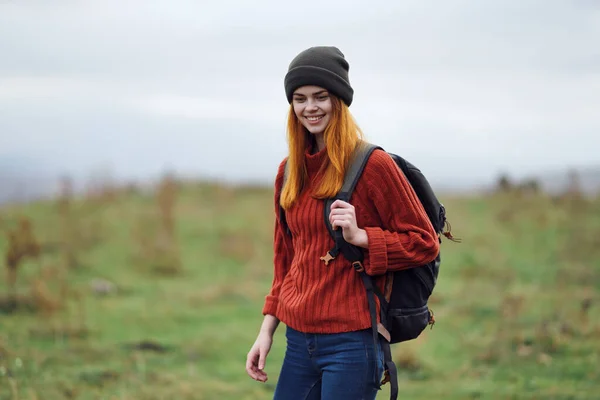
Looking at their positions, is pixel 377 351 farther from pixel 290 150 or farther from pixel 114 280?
pixel 114 280

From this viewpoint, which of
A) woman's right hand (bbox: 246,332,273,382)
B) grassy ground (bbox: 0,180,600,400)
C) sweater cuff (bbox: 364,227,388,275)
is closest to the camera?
sweater cuff (bbox: 364,227,388,275)

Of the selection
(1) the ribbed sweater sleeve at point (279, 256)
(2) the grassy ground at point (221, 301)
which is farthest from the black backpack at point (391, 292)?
(2) the grassy ground at point (221, 301)

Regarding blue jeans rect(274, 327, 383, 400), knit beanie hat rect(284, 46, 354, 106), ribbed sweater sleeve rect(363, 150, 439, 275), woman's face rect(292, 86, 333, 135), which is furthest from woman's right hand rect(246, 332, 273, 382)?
knit beanie hat rect(284, 46, 354, 106)

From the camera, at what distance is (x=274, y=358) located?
271 inches

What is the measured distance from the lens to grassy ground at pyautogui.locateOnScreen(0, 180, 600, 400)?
19.1ft

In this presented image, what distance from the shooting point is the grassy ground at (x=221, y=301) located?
5.81 meters

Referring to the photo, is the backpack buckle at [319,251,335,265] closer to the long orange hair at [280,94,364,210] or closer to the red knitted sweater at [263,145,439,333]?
the red knitted sweater at [263,145,439,333]

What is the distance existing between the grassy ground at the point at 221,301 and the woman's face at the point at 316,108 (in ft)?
10.4

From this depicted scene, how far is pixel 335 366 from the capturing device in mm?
2578

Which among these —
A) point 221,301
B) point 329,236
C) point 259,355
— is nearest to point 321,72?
point 329,236

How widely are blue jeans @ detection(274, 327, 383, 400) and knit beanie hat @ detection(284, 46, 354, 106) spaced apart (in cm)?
89

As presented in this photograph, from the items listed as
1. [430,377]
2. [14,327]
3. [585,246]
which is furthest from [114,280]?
[585,246]

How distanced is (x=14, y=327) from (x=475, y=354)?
14.9 feet

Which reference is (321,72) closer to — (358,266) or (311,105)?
(311,105)
